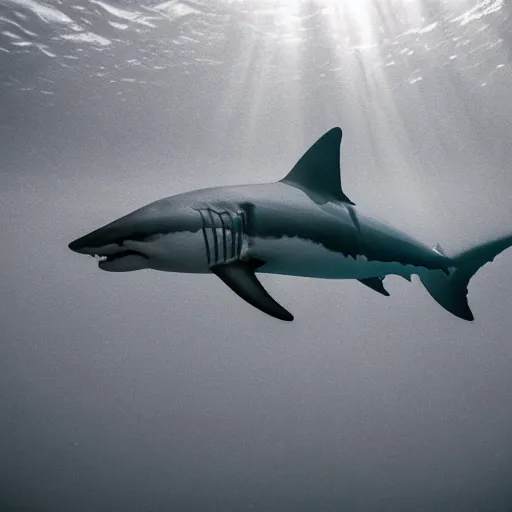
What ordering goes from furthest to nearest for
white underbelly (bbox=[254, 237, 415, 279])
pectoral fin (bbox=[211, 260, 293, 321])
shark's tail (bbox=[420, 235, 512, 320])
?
Answer: shark's tail (bbox=[420, 235, 512, 320]) < white underbelly (bbox=[254, 237, 415, 279]) < pectoral fin (bbox=[211, 260, 293, 321])

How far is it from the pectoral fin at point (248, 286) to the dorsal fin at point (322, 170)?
1.08 meters

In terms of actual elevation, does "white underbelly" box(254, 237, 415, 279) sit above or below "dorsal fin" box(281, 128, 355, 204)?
below

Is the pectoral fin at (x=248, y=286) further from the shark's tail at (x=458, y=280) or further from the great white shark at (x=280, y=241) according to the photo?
the shark's tail at (x=458, y=280)

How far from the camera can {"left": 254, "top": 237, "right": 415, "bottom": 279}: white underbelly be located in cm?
335

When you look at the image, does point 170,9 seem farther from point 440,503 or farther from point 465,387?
point 465,387

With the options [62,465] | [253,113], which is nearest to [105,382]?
[62,465]

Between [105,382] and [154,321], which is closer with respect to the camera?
[105,382]

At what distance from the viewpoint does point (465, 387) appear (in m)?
14.7

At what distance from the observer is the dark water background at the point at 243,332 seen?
28.7 feet

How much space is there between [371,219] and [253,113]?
14680 millimetres

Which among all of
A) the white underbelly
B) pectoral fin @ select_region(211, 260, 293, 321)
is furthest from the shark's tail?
pectoral fin @ select_region(211, 260, 293, 321)

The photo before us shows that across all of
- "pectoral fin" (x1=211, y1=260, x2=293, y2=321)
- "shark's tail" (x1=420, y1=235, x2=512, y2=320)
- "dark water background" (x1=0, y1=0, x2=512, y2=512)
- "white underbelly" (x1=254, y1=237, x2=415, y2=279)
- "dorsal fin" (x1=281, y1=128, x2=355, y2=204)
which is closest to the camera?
"pectoral fin" (x1=211, y1=260, x2=293, y2=321)

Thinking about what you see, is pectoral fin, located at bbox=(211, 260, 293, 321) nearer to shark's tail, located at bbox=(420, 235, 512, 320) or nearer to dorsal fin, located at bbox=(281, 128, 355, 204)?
dorsal fin, located at bbox=(281, 128, 355, 204)

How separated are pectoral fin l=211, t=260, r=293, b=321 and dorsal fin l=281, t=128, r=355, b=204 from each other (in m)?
1.08
